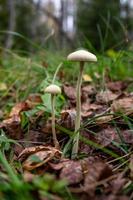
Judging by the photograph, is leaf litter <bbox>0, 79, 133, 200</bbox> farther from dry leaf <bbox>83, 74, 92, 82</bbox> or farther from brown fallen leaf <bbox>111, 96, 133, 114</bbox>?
dry leaf <bbox>83, 74, 92, 82</bbox>

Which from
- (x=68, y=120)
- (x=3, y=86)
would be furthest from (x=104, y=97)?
(x=3, y=86)

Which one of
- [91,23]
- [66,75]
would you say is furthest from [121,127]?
[91,23]

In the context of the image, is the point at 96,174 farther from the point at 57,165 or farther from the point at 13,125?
the point at 13,125

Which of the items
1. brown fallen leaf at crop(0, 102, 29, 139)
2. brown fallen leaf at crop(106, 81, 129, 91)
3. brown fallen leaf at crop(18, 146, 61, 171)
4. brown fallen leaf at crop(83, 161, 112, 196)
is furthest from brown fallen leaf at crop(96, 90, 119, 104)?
brown fallen leaf at crop(83, 161, 112, 196)

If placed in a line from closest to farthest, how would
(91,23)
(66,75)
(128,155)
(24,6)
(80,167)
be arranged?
1. (80,167)
2. (128,155)
3. (66,75)
4. (91,23)
5. (24,6)

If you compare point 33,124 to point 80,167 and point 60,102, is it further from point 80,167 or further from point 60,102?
point 80,167

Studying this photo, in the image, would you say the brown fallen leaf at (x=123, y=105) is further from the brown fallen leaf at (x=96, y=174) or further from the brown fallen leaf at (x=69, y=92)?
the brown fallen leaf at (x=96, y=174)

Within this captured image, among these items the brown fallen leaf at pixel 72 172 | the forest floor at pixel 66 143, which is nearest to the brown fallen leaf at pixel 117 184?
the forest floor at pixel 66 143
